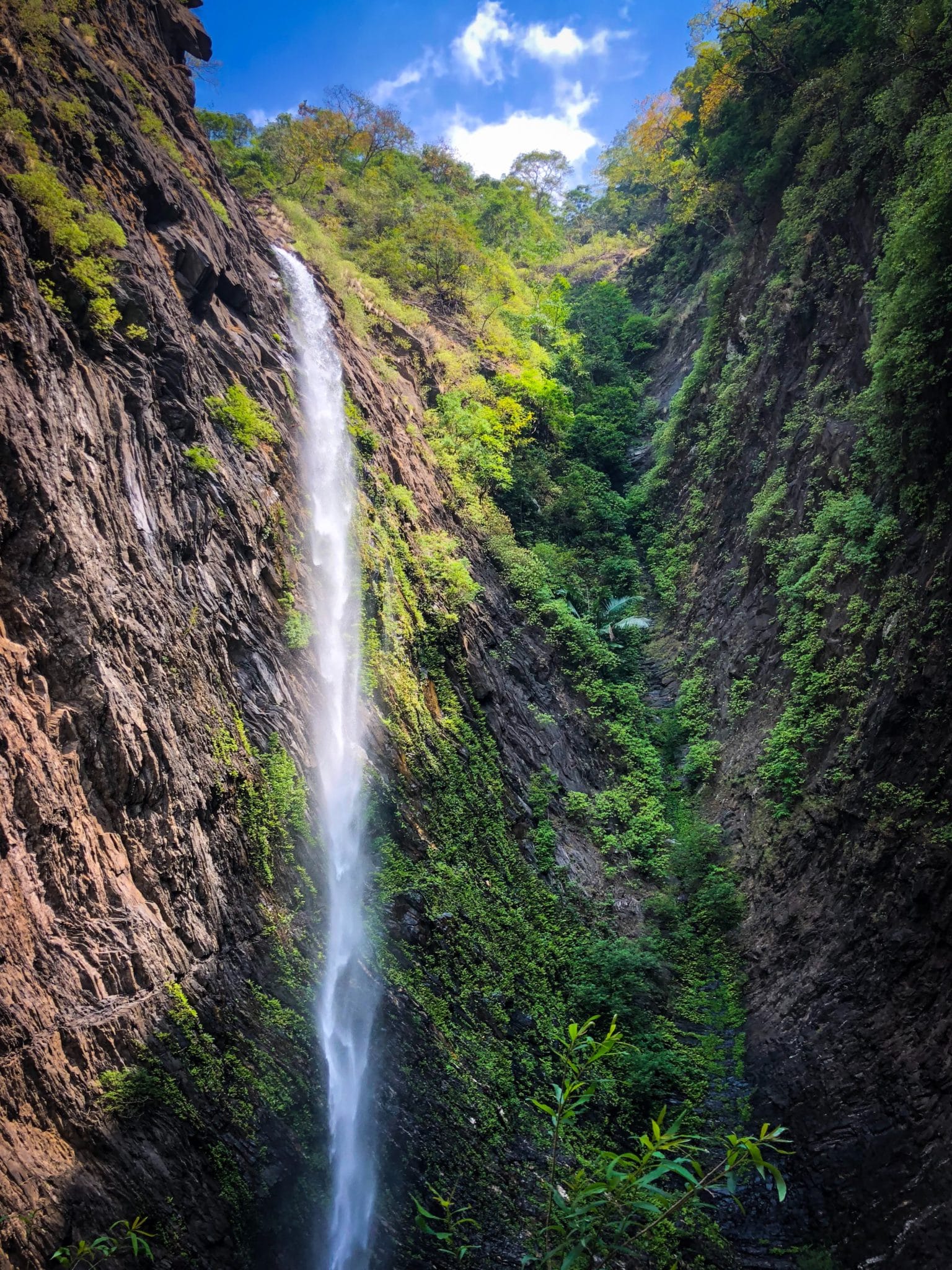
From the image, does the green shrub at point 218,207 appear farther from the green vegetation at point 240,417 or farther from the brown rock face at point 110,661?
the green vegetation at point 240,417

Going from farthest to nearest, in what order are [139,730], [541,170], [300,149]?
[541,170]
[300,149]
[139,730]

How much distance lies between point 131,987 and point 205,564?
5845 mm

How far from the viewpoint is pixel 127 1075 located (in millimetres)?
7086

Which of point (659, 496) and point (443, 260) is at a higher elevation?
point (443, 260)

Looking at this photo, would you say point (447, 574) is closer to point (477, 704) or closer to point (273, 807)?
point (477, 704)

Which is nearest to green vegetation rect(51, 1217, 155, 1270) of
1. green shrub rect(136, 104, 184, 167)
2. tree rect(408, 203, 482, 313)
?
green shrub rect(136, 104, 184, 167)

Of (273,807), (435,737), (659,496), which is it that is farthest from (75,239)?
(659,496)

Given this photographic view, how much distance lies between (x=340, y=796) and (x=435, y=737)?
278 centimetres

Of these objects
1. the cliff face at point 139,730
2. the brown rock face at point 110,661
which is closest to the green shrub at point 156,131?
the cliff face at point 139,730

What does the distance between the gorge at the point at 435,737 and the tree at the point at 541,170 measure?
83.3 ft

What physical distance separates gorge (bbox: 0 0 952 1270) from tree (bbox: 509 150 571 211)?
25.4 meters

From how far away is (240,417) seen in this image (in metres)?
13.3

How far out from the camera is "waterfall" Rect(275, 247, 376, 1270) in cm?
909

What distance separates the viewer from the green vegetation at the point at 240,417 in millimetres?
13039
